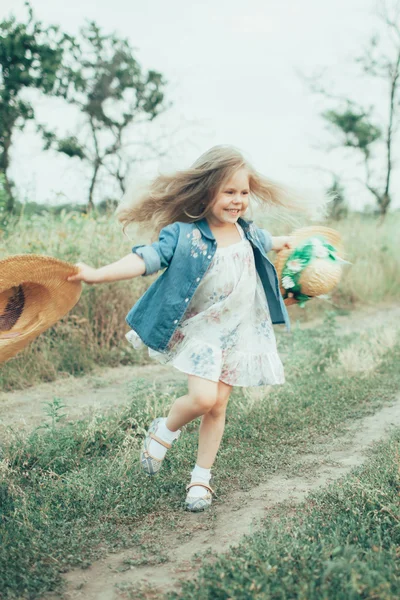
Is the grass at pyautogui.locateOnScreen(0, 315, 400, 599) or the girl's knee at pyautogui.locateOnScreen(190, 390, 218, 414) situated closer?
the grass at pyautogui.locateOnScreen(0, 315, 400, 599)

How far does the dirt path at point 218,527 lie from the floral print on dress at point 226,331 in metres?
0.63

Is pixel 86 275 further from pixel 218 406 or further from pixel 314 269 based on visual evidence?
pixel 314 269

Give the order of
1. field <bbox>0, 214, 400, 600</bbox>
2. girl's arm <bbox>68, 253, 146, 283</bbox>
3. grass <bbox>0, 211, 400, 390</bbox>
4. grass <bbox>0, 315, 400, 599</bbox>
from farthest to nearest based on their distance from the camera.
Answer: grass <bbox>0, 211, 400, 390</bbox> → girl's arm <bbox>68, 253, 146, 283</bbox> → grass <bbox>0, 315, 400, 599</bbox> → field <bbox>0, 214, 400, 600</bbox>

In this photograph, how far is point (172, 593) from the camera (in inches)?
101

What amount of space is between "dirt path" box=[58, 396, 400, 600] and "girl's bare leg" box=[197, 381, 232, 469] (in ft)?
0.81

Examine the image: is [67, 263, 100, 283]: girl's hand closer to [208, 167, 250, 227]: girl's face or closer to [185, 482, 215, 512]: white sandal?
[208, 167, 250, 227]: girl's face

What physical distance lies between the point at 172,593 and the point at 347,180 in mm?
19201

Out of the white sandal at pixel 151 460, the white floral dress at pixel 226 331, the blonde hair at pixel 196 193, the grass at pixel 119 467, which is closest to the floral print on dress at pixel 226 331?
the white floral dress at pixel 226 331

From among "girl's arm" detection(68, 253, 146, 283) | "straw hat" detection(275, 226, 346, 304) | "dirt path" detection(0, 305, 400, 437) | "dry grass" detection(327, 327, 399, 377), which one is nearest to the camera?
"girl's arm" detection(68, 253, 146, 283)

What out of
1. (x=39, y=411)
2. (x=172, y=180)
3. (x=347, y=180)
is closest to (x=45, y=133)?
(x=347, y=180)

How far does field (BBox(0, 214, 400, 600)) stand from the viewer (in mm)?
2703

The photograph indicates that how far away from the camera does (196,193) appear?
3756mm

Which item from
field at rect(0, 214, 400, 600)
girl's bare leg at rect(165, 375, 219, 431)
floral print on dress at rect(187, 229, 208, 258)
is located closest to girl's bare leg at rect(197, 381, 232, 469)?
girl's bare leg at rect(165, 375, 219, 431)

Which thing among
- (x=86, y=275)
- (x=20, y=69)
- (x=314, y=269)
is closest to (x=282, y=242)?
(x=314, y=269)
